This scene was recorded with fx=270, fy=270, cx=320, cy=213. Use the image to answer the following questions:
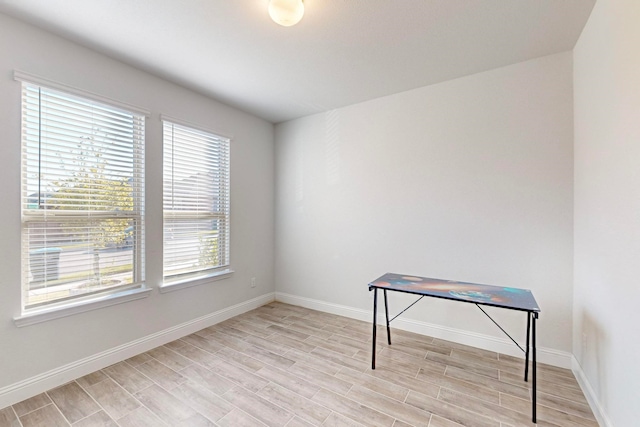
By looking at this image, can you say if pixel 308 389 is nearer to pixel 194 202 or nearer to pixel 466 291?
pixel 466 291

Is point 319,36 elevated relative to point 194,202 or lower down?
elevated

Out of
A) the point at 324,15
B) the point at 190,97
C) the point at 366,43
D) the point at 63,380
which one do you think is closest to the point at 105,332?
the point at 63,380

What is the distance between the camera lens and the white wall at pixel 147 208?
1840 mm

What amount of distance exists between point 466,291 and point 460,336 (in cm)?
76

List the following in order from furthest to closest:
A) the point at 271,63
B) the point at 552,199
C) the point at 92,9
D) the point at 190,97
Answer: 1. the point at 190,97
2. the point at 271,63
3. the point at 552,199
4. the point at 92,9

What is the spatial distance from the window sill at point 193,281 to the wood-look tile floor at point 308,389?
54cm

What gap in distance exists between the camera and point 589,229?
189 centimetres

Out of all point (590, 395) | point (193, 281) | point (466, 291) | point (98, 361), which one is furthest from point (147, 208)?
point (590, 395)

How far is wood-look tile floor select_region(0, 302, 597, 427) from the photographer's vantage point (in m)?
1.71

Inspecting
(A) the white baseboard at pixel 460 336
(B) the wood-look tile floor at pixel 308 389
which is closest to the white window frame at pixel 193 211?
(B) the wood-look tile floor at pixel 308 389

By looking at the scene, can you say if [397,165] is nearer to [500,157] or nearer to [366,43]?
[500,157]

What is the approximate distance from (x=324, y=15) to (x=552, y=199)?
91.5 inches

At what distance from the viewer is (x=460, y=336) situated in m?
2.66

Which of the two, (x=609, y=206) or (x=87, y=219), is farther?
(x=87, y=219)
